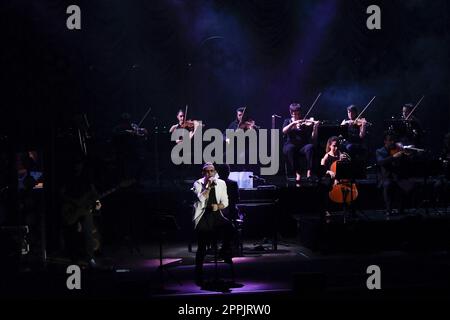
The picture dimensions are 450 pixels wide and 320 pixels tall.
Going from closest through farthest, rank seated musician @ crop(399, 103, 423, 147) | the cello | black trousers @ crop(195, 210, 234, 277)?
black trousers @ crop(195, 210, 234, 277) → the cello → seated musician @ crop(399, 103, 423, 147)

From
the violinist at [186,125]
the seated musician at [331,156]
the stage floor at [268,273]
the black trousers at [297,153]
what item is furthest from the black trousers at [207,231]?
the violinist at [186,125]

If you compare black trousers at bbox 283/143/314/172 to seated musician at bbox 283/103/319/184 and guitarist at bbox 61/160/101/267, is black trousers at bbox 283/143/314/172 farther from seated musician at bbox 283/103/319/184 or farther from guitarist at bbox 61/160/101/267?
guitarist at bbox 61/160/101/267

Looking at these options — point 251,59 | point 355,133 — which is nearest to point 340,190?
Answer: point 355,133

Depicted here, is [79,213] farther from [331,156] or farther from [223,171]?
[331,156]

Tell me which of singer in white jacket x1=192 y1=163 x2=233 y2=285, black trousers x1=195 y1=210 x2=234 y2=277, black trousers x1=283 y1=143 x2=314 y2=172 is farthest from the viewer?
A: black trousers x1=283 y1=143 x2=314 y2=172

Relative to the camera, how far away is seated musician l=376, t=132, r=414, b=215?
15031 mm

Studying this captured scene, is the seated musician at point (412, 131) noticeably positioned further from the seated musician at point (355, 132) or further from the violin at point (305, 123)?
the violin at point (305, 123)

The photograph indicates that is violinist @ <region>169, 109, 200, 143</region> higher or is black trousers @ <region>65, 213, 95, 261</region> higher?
violinist @ <region>169, 109, 200, 143</region>

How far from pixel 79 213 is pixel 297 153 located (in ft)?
20.3

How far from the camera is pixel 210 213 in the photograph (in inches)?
480

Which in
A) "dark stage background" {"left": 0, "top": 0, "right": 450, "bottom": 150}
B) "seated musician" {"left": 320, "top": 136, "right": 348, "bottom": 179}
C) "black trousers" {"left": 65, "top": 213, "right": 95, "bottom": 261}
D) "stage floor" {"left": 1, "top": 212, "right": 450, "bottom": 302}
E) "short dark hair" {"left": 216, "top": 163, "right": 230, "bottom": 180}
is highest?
"dark stage background" {"left": 0, "top": 0, "right": 450, "bottom": 150}

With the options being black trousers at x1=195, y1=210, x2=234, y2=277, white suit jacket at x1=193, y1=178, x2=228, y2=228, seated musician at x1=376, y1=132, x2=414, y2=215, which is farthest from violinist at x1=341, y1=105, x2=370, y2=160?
black trousers at x1=195, y1=210, x2=234, y2=277

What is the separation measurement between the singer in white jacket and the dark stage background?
6.26 meters

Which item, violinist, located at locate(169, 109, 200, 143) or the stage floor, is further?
violinist, located at locate(169, 109, 200, 143)
